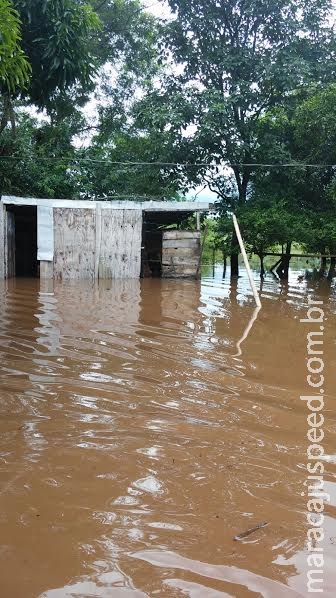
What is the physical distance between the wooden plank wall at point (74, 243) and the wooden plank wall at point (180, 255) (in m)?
2.10

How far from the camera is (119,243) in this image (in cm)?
1224

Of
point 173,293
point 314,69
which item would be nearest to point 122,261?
point 173,293

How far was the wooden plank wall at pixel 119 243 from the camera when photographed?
12.1 m

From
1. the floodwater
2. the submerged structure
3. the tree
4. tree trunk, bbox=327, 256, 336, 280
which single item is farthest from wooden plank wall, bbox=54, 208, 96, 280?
tree trunk, bbox=327, 256, 336, 280

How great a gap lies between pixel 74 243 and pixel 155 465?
32.6 feet

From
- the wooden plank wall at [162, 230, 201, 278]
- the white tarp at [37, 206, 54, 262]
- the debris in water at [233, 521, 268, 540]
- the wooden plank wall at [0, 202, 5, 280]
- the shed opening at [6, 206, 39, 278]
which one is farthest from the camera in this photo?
the shed opening at [6, 206, 39, 278]

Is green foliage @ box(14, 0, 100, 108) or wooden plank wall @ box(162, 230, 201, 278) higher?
green foliage @ box(14, 0, 100, 108)

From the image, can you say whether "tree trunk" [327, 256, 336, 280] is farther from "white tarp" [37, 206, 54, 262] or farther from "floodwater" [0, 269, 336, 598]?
"floodwater" [0, 269, 336, 598]

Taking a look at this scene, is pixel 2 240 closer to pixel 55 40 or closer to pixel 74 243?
pixel 74 243

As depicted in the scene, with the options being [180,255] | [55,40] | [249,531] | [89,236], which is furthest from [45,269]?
[249,531]

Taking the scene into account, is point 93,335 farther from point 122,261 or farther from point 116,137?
point 116,137

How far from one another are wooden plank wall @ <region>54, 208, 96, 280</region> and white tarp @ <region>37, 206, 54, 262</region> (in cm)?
11

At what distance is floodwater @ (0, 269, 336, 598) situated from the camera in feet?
5.78

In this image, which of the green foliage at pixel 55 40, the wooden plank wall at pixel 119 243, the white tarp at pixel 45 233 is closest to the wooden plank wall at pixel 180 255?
the wooden plank wall at pixel 119 243
